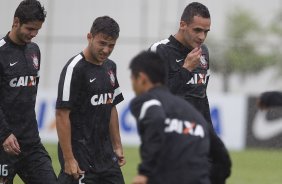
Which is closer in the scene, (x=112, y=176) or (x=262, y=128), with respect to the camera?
(x=112, y=176)

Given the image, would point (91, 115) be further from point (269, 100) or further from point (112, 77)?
point (269, 100)

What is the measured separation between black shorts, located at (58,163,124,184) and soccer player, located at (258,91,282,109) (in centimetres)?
223

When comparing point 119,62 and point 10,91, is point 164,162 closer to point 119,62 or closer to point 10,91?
point 10,91

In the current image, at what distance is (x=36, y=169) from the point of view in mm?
8711

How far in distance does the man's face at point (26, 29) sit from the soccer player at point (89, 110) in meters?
0.55

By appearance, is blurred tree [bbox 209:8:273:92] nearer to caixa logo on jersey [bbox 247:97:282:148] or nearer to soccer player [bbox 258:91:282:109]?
caixa logo on jersey [bbox 247:97:282:148]

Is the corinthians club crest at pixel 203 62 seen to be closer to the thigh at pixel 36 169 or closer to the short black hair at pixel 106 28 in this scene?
the short black hair at pixel 106 28

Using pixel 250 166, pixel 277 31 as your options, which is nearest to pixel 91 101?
pixel 250 166

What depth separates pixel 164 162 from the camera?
6410 mm

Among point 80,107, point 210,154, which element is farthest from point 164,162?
point 80,107

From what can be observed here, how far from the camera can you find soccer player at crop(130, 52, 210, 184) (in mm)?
6336

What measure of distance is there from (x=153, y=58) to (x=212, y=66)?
22.4 meters

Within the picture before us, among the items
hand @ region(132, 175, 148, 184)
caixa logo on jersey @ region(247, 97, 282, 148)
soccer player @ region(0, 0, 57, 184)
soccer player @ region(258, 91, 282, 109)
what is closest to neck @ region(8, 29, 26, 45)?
soccer player @ region(0, 0, 57, 184)

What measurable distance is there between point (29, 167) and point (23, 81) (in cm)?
82
